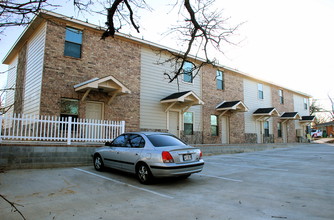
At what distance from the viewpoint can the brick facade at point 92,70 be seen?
1135 cm

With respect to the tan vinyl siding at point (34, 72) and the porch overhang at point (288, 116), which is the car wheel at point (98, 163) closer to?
the tan vinyl siding at point (34, 72)

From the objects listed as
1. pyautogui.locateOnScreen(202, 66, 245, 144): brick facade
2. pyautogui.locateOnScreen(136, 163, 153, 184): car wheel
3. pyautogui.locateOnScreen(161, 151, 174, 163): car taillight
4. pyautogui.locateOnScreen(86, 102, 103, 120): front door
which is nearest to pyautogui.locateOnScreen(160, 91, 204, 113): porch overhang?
pyautogui.locateOnScreen(202, 66, 245, 144): brick facade

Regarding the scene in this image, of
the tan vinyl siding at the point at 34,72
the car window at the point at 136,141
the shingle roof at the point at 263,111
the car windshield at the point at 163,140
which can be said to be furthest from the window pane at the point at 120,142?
the shingle roof at the point at 263,111

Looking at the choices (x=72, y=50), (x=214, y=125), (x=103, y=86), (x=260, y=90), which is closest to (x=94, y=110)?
(x=103, y=86)

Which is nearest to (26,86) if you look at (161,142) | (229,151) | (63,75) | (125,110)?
(63,75)

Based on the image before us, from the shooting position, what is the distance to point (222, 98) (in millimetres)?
19391

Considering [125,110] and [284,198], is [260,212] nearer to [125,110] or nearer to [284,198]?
[284,198]

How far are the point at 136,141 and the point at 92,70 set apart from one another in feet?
22.6

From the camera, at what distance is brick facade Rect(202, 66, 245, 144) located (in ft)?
58.7

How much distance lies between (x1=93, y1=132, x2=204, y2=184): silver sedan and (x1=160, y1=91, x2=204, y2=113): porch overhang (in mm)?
6955

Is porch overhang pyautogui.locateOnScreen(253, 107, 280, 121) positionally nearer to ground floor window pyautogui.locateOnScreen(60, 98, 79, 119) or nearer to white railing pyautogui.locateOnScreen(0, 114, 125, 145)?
white railing pyautogui.locateOnScreen(0, 114, 125, 145)

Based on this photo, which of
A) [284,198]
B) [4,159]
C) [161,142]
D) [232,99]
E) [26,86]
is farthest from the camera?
[232,99]

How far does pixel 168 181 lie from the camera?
6957 millimetres

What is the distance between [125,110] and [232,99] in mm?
10347
